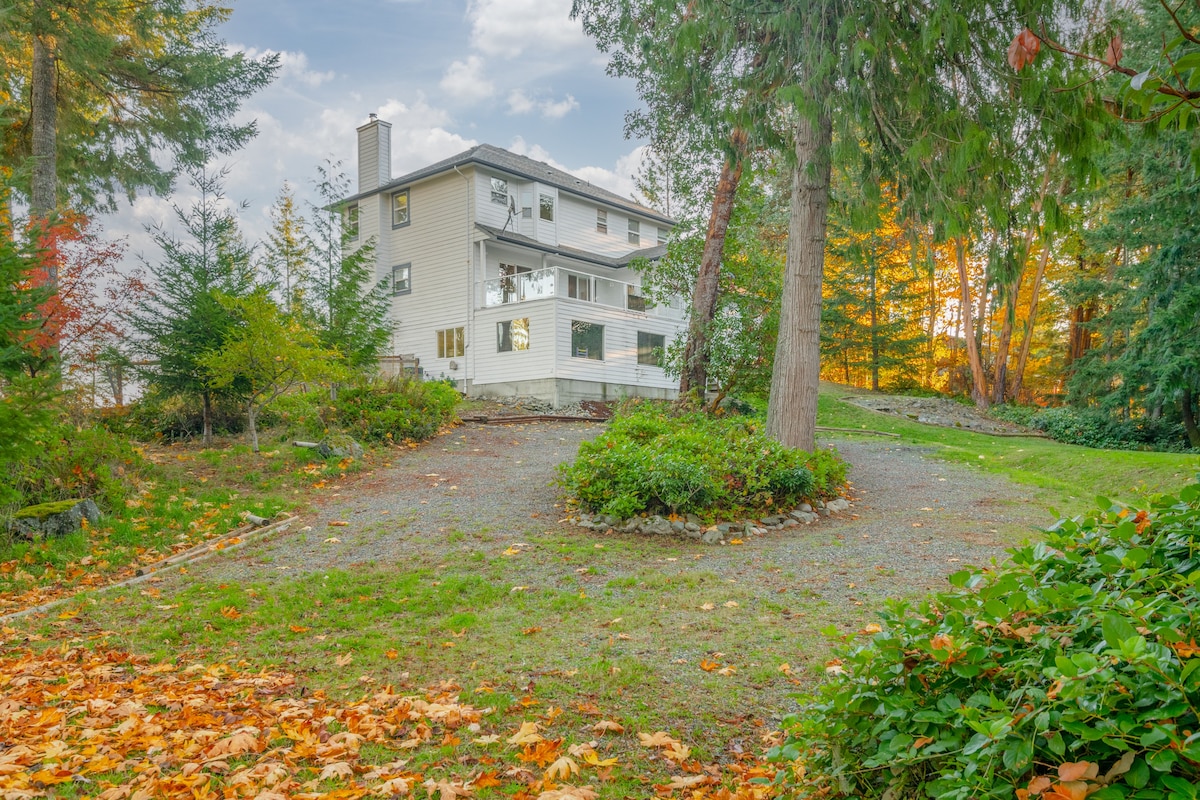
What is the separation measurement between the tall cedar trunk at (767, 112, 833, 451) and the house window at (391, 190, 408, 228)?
59.4 ft

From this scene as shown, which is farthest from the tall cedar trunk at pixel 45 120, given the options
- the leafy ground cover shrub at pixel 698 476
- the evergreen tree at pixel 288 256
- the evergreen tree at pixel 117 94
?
the leafy ground cover shrub at pixel 698 476

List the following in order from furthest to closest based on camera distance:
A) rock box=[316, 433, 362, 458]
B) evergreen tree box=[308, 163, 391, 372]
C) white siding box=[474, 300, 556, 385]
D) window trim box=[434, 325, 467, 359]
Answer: window trim box=[434, 325, 467, 359] → white siding box=[474, 300, 556, 385] → evergreen tree box=[308, 163, 391, 372] → rock box=[316, 433, 362, 458]

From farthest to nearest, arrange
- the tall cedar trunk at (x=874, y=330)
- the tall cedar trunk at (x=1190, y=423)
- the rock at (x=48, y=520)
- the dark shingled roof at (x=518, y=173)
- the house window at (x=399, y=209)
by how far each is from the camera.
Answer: the tall cedar trunk at (x=874, y=330), the house window at (x=399, y=209), the dark shingled roof at (x=518, y=173), the tall cedar trunk at (x=1190, y=423), the rock at (x=48, y=520)

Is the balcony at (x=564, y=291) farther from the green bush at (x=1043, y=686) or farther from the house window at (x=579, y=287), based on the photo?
the green bush at (x=1043, y=686)

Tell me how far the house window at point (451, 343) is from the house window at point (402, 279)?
2.44 m

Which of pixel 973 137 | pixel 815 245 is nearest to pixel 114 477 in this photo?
pixel 815 245

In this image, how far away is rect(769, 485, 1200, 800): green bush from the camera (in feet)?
4.71

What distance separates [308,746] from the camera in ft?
10.1

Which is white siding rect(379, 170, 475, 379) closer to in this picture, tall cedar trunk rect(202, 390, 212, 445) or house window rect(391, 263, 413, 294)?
house window rect(391, 263, 413, 294)

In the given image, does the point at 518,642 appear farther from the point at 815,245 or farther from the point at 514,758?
the point at 815,245

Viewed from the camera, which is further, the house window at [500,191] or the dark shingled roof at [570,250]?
the house window at [500,191]

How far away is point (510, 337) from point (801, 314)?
13.0 metres

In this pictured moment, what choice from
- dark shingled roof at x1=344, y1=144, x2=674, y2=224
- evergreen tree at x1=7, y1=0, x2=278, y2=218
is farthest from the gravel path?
dark shingled roof at x1=344, y1=144, x2=674, y2=224

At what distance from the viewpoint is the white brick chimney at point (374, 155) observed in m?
25.1
